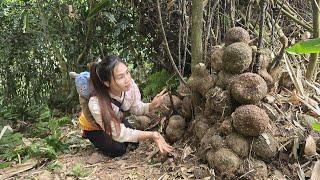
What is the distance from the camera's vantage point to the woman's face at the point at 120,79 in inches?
121

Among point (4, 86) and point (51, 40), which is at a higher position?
point (51, 40)

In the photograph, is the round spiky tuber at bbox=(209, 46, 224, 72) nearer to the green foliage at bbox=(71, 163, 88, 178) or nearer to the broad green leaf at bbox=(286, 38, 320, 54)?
the green foliage at bbox=(71, 163, 88, 178)

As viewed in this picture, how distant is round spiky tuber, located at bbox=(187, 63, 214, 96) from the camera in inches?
115

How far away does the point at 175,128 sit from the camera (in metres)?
3.16

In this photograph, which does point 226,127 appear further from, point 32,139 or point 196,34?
point 32,139

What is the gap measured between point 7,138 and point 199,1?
2.08 metres

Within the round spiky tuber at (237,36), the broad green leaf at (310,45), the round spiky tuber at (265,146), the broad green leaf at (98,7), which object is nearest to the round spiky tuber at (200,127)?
the round spiky tuber at (265,146)

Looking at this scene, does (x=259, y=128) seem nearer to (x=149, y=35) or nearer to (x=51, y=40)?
(x=149, y=35)

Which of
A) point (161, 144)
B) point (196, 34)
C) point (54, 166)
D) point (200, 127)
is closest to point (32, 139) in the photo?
point (54, 166)

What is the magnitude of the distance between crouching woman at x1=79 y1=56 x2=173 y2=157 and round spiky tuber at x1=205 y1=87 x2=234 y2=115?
47cm

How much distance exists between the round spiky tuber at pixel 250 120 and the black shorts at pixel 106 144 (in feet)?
3.56

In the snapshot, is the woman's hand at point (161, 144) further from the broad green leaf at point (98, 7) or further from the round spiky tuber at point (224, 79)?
the broad green leaf at point (98, 7)

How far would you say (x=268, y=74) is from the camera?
2.81m

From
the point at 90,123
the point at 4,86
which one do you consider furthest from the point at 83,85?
the point at 4,86
